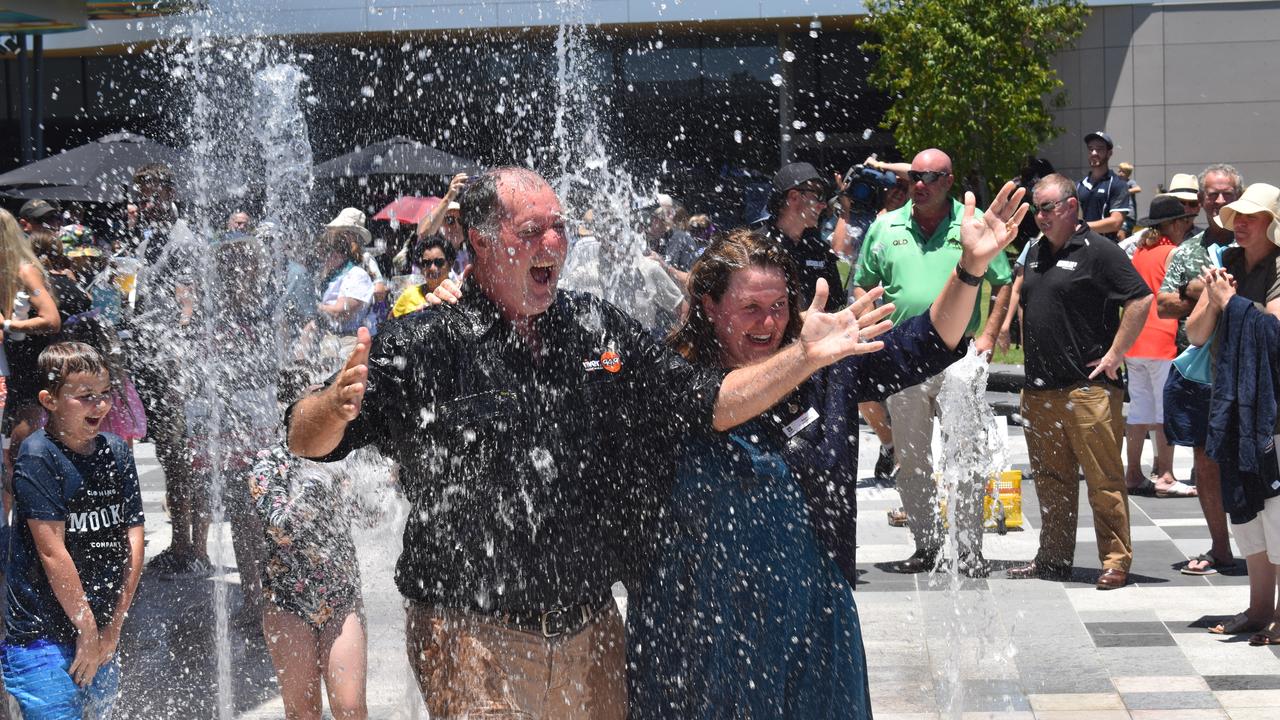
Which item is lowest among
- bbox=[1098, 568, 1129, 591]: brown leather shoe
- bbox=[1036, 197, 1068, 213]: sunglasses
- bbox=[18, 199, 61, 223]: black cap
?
bbox=[1098, 568, 1129, 591]: brown leather shoe

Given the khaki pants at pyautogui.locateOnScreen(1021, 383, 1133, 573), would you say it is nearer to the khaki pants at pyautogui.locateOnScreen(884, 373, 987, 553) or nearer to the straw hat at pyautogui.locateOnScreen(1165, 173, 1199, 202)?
the khaki pants at pyautogui.locateOnScreen(884, 373, 987, 553)

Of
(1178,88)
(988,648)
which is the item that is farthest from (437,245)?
(1178,88)

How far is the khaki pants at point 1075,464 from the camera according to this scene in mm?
7105

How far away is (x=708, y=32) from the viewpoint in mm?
28438

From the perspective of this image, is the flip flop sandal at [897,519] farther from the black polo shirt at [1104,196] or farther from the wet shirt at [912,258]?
the black polo shirt at [1104,196]

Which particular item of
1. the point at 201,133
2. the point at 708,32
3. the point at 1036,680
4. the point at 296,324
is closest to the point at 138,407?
the point at 296,324

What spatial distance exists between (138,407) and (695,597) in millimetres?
5496

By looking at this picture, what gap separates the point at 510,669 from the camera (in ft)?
9.95

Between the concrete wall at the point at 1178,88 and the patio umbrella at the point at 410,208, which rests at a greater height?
the concrete wall at the point at 1178,88

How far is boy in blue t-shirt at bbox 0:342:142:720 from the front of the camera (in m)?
4.34

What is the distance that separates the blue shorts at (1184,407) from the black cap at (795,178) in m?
2.18

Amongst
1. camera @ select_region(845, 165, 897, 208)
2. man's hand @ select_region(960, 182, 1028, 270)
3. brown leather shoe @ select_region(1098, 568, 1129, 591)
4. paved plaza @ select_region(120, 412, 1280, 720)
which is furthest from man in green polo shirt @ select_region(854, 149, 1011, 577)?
man's hand @ select_region(960, 182, 1028, 270)

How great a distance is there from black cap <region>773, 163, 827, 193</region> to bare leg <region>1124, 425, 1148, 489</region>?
3.62 meters

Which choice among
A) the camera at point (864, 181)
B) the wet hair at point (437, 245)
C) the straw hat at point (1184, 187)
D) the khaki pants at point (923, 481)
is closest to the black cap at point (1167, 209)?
the straw hat at point (1184, 187)
